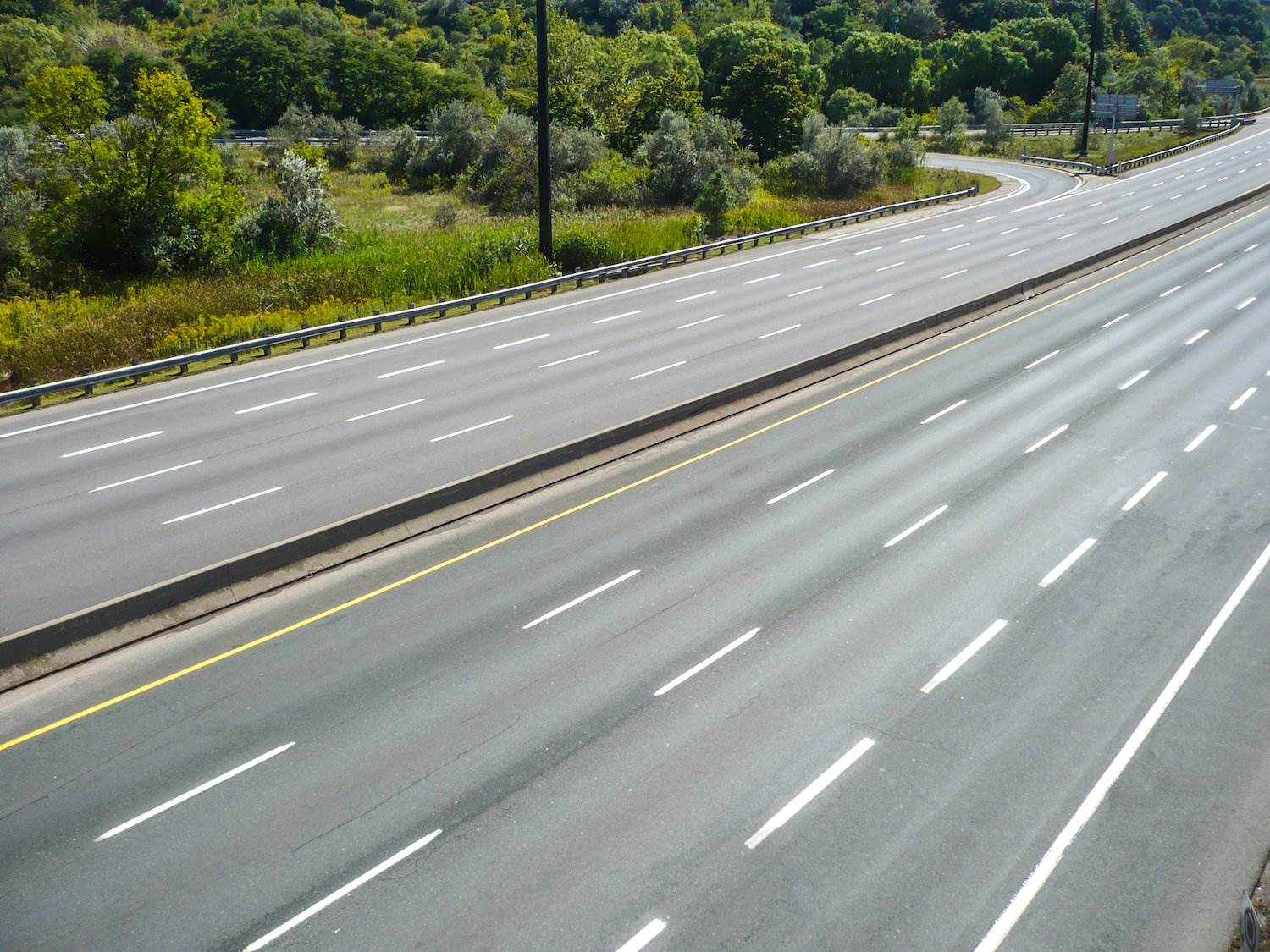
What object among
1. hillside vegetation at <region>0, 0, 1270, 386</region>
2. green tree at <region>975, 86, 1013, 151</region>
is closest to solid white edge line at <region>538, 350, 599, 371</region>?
hillside vegetation at <region>0, 0, 1270, 386</region>

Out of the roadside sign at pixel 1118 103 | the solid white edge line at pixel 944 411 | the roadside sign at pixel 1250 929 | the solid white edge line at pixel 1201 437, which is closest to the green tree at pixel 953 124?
the roadside sign at pixel 1118 103

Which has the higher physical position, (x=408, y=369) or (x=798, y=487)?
(x=408, y=369)

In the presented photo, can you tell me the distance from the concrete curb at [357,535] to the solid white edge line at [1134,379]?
5.96 m

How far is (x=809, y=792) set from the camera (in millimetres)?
10773

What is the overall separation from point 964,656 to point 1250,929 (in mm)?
5520

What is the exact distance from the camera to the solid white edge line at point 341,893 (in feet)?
29.1

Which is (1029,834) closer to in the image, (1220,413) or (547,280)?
(1220,413)

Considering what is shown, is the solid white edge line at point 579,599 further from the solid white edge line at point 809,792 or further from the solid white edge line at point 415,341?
the solid white edge line at point 415,341

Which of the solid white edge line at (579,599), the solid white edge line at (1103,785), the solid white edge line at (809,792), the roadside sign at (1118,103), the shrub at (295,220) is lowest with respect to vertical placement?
the solid white edge line at (1103,785)

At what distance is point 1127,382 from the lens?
2569cm

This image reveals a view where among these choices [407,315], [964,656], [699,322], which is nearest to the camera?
[964,656]

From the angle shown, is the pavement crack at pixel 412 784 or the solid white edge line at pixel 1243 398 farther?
the solid white edge line at pixel 1243 398

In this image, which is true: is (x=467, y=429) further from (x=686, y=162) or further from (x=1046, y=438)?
(x=686, y=162)

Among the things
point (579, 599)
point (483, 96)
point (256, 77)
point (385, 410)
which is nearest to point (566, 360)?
point (385, 410)
